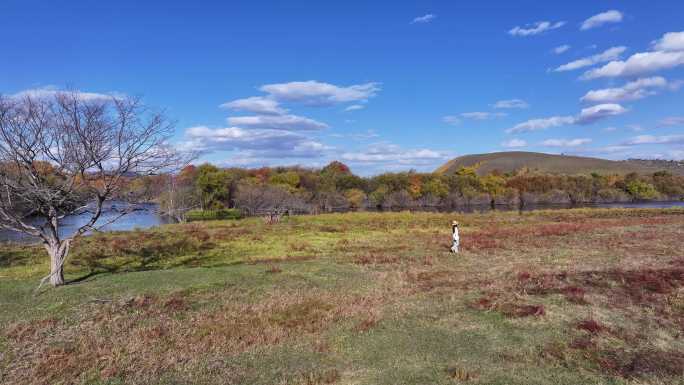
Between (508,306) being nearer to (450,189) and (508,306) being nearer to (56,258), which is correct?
(56,258)

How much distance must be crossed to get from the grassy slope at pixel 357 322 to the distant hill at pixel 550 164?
136789mm

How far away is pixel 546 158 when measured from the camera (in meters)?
170

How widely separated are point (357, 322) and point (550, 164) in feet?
542

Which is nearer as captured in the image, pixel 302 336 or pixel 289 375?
pixel 289 375

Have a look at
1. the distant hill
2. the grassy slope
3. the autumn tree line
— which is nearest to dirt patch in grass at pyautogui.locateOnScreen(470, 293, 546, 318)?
the grassy slope

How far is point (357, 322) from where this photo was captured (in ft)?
33.3

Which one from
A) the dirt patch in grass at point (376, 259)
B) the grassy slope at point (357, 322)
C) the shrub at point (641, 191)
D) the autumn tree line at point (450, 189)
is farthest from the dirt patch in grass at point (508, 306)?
the shrub at point (641, 191)

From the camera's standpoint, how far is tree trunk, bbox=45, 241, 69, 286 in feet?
43.5

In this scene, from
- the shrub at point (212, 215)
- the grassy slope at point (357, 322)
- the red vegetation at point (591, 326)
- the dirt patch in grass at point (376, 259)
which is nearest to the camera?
the grassy slope at point (357, 322)

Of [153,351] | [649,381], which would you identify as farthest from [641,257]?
[153,351]

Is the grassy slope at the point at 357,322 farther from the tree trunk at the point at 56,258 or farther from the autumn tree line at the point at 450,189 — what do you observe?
the autumn tree line at the point at 450,189

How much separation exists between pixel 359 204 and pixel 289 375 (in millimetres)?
91428

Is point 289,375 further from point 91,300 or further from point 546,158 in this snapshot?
point 546,158

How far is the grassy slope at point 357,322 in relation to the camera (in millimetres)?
7488
